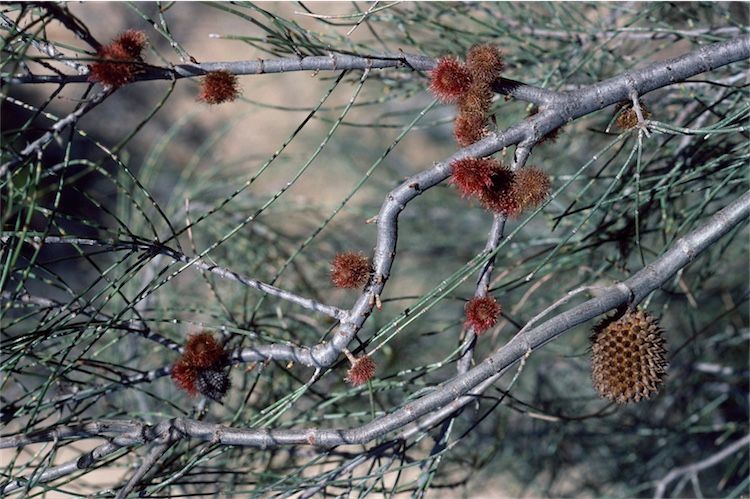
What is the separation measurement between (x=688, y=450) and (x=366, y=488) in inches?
44.6

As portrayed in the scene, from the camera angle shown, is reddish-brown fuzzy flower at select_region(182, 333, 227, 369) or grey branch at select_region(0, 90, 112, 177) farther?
reddish-brown fuzzy flower at select_region(182, 333, 227, 369)

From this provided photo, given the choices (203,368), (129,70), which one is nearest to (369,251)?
(203,368)

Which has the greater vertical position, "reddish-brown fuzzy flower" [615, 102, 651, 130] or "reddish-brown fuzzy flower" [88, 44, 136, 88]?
"reddish-brown fuzzy flower" [615, 102, 651, 130]

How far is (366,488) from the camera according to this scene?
27.5 inches

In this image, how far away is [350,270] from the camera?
2.03 ft

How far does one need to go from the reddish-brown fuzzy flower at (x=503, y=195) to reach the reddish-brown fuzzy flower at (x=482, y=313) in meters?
0.08

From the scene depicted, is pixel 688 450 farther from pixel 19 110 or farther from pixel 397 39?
pixel 19 110

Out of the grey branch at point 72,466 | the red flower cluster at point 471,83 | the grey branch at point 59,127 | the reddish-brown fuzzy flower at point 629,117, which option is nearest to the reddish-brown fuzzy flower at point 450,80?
the red flower cluster at point 471,83

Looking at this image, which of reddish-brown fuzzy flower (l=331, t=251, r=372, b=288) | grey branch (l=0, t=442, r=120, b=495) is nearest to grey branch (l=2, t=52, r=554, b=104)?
reddish-brown fuzzy flower (l=331, t=251, r=372, b=288)

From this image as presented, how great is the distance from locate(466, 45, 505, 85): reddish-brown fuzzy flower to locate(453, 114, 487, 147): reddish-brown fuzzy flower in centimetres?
3

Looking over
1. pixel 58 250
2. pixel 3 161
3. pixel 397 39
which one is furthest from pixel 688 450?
pixel 58 250

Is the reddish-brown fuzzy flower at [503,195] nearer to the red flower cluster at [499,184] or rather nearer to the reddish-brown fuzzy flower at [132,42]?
the red flower cluster at [499,184]

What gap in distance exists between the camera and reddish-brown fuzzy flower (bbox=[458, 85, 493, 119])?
0.64 meters

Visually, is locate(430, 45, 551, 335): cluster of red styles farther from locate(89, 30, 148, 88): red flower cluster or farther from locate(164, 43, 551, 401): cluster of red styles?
locate(89, 30, 148, 88): red flower cluster
